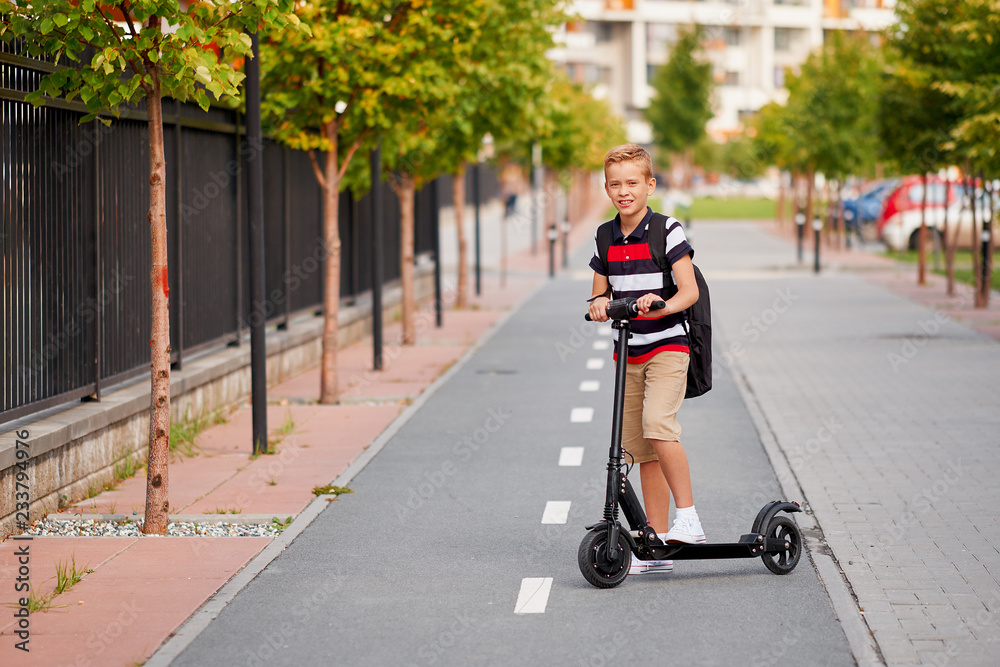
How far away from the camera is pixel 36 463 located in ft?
24.2

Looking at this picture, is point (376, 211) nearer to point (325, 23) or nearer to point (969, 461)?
point (325, 23)

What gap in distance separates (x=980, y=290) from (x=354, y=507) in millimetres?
14674

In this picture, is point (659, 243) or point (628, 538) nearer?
point (659, 243)

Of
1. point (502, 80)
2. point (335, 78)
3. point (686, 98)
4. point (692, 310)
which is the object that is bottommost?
point (692, 310)

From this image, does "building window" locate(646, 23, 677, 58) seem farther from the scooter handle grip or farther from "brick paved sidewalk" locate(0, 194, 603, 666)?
the scooter handle grip

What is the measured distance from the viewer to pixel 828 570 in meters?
6.32

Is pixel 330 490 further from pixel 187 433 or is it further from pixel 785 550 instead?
pixel 785 550

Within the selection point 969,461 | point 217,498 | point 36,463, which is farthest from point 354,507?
point 969,461

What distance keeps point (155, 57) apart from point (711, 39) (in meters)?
102

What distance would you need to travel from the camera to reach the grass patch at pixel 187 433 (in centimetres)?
959

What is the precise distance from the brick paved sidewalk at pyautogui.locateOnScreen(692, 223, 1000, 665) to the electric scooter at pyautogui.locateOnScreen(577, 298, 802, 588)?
37cm

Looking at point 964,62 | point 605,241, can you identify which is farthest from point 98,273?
point 964,62

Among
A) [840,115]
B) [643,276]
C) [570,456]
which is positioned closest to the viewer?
[643,276]

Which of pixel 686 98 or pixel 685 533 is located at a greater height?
pixel 686 98
